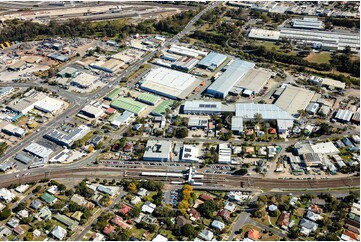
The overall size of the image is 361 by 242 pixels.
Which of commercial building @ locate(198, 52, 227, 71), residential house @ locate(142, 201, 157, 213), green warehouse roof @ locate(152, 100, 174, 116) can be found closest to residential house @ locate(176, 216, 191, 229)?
residential house @ locate(142, 201, 157, 213)

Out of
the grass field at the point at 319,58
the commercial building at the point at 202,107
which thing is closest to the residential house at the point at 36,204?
the commercial building at the point at 202,107

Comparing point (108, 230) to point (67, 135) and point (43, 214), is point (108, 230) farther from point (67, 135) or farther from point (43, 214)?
point (67, 135)

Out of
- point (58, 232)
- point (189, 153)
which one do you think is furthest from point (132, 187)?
point (58, 232)

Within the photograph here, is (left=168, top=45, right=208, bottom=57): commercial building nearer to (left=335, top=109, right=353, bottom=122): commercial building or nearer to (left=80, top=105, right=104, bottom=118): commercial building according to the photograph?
(left=80, top=105, right=104, bottom=118): commercial building

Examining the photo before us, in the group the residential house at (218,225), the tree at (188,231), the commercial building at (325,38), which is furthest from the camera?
the commercial building at (325,38)

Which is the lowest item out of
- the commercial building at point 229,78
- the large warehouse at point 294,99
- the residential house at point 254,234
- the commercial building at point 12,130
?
the residential house at point 254,234

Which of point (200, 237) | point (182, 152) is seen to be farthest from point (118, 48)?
point (200, 237)

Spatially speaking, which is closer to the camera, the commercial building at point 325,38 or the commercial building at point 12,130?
the commercial building at point 12,130

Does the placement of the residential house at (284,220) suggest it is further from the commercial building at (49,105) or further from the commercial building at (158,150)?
the commercial building at (49,105)

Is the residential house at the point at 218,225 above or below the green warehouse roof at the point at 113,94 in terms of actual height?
below
